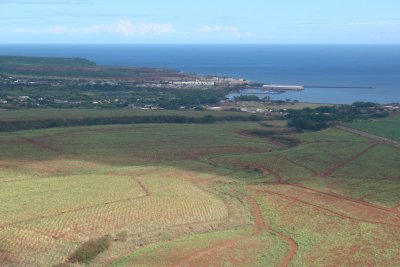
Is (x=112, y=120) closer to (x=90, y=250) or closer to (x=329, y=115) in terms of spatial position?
(x=329, y=115)

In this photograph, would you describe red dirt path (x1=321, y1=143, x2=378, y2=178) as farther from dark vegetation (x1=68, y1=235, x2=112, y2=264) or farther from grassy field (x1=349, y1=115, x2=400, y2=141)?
dark vegetation (x1=68, y1=235, x2=112, y2=264)

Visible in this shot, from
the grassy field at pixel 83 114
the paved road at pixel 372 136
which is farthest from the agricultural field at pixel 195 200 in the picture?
the grassy field at pixel 83 114

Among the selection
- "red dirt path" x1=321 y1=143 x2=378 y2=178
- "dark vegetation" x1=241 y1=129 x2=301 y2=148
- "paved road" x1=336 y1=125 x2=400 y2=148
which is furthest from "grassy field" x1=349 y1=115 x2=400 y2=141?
"dark vegetation" x1=241 y1=129 x2=301 y2=148

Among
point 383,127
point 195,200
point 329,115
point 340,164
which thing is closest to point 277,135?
point 383,127

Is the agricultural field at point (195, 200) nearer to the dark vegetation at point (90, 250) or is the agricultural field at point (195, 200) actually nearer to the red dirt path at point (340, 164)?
the dark vegetation at point (90, 250)

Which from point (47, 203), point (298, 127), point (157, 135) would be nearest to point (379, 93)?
point (298, 127)

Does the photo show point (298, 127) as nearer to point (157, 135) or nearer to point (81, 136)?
point (157, 135)
